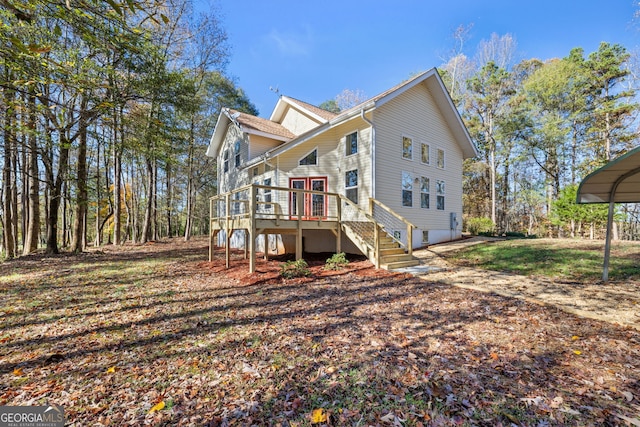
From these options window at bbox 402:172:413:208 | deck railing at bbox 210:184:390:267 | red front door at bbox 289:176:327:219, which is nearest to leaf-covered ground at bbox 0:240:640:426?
deck railing at bbox 210:184:390:267

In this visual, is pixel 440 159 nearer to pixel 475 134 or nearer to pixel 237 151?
pixel 237 151

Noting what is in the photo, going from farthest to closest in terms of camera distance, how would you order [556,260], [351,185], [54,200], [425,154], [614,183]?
[425,154], [351,185], [54,200], [556,260], [614,183]

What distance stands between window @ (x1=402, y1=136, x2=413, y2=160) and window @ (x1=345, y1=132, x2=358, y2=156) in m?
2.23

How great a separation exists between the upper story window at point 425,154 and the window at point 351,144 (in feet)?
11.6

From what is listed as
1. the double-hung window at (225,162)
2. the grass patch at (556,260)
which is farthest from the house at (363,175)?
the grass patch at (556,260)

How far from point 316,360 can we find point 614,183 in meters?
7.77

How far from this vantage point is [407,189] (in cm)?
1168

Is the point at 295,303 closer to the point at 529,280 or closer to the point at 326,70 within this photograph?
the point at 529,280

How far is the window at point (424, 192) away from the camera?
1231 cm

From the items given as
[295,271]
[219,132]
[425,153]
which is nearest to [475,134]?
[425,153]

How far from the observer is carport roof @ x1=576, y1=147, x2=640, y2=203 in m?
5.38

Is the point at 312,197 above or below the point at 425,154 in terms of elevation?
below

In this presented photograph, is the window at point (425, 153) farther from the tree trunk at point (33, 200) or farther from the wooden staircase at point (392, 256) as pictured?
the tree trunk at point (33, 200)

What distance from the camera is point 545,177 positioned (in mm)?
22281
